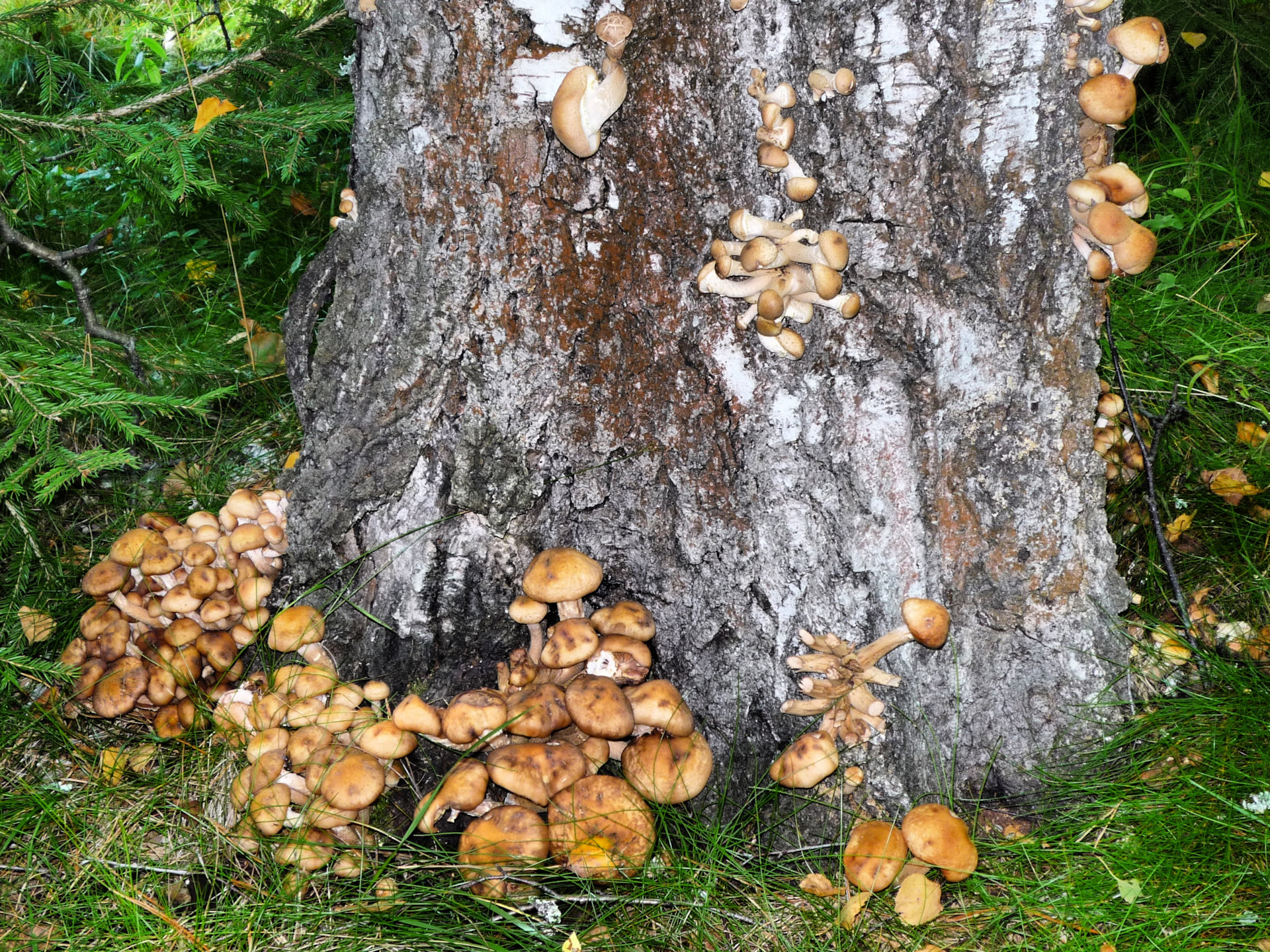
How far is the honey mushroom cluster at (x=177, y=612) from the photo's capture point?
9.70ft

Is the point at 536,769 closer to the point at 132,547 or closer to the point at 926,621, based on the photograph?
the point at 926,621

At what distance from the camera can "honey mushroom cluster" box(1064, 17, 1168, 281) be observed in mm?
2236

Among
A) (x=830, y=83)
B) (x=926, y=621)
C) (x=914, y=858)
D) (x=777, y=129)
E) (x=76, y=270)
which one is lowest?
(x=914, y=858)

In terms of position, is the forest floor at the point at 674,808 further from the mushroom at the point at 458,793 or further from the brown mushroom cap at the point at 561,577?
the brown mushroom cap at the point at 561,577

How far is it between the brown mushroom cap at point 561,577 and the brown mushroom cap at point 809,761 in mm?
785

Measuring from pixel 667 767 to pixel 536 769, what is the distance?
0.38 meters

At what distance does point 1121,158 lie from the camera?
5387 millimetres

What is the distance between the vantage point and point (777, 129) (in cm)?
237

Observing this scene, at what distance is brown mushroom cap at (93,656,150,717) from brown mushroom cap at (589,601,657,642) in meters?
1.53

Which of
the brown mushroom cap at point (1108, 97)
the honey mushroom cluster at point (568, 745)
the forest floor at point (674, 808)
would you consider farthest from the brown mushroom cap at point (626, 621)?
the brown mushroom cap at point (1108, 97)

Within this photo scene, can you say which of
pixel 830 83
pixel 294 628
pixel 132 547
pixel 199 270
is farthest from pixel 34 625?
pixel 830 83

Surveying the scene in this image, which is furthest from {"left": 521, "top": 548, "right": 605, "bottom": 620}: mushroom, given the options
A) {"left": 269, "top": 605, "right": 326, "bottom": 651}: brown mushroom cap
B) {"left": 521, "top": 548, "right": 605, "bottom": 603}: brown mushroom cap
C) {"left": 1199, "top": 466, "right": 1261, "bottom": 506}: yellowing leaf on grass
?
{"left": 1199, "top": 466, "right": 1261, "bottom": 506}: yellowing leaf on grass

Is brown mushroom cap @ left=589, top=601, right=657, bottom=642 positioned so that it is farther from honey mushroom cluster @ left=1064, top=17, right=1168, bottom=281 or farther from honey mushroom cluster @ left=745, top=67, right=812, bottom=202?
honey mushroom cluster @ left=1064, top=17, right=1168, bottom=281

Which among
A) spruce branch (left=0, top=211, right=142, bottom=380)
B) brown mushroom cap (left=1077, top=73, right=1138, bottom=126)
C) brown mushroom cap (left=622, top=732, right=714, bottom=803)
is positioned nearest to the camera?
brown mushroom cap (left=1077, top=73, right=1138, bottom=126)
